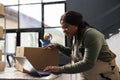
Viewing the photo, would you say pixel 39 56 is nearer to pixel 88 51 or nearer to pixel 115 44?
pixel 88 51

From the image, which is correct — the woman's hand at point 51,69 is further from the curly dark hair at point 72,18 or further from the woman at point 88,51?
the curly dark hair at point 72,18

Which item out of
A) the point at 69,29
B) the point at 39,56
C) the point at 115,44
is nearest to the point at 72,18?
the point at 69,29

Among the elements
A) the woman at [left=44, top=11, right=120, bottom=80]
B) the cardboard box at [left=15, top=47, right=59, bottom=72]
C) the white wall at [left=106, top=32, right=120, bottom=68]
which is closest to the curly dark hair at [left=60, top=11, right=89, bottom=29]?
the woman at [left=44, top=11, right=120, bottom=80]

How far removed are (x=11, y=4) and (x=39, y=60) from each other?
4.95 meters

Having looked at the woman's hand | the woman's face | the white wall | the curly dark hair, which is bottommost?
the white wall

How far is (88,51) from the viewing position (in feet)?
4.82

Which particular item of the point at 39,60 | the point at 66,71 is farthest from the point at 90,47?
the point at 39,60

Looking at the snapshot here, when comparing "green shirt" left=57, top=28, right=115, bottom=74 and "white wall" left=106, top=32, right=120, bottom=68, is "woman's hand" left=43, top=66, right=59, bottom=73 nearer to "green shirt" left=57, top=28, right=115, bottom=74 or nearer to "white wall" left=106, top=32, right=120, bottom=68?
"green shirt" left=57, top=28, right=115, bottom=74

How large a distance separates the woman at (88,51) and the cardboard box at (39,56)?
0.07 metres

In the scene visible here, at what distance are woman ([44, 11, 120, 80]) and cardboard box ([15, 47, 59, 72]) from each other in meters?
0.07

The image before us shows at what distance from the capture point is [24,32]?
239 inches

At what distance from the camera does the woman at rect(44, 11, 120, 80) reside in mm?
1469

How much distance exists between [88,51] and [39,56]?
37 cm

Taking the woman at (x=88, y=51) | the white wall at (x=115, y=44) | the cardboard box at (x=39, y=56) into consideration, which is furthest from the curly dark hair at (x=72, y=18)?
the white wall at (x=115, y=44)
